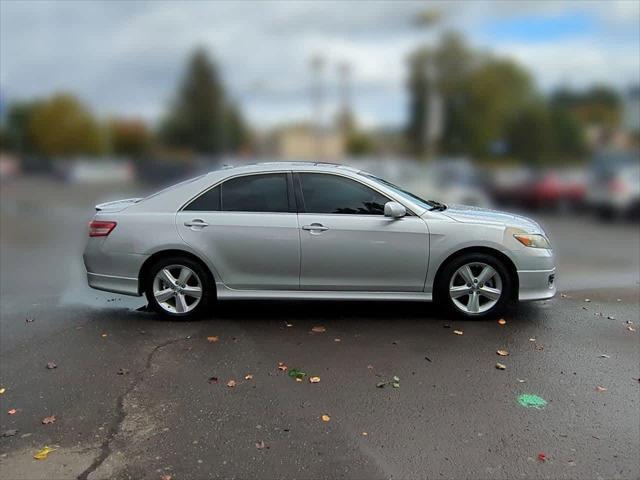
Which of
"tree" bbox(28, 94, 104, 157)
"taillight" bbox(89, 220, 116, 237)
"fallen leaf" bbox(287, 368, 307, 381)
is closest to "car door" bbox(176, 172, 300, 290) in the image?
"taillight" bbox(89, 220, 116, 237)

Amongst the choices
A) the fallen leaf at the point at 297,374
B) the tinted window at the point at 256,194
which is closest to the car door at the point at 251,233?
the tinted window at the point at 256,194

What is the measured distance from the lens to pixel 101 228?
5.68 meters

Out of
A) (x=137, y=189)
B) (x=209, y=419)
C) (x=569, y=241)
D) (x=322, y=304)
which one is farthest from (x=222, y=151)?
(x=209, y=419)

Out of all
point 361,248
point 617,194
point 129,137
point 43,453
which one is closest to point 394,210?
point 361,248

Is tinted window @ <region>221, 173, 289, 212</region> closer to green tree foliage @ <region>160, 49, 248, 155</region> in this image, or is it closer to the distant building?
green tree foliage @ <region>160, 49, 248, 155</region>

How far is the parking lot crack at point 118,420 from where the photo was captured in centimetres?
321

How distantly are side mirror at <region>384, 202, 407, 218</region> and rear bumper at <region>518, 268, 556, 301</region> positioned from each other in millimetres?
1222

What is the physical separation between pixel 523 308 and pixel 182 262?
3.42m

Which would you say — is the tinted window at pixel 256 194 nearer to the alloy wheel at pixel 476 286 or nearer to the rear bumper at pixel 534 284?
the alloy wheel at pixel 476 286

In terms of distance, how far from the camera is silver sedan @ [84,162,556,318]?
212 inches

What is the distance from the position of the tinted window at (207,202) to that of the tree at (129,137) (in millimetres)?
26101

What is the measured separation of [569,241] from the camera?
12.8 meters

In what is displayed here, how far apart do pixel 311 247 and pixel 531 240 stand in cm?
205

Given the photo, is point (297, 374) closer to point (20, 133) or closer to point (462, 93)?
point (462, 93)
